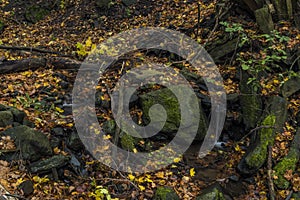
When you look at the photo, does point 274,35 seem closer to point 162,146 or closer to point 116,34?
point 162,146

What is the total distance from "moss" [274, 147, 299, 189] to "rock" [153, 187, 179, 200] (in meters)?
2.00

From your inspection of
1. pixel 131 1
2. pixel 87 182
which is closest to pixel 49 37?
pixel 131 1

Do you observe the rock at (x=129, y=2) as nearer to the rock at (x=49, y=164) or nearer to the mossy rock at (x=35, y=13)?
the mossy rock at (x=35, y=13)

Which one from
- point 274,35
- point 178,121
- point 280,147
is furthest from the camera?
point 274,35

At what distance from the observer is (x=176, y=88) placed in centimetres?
673

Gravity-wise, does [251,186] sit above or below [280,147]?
below

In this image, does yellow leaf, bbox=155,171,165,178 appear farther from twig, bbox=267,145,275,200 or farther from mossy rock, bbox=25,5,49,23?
mossy rock, bbox=25,5,49,23

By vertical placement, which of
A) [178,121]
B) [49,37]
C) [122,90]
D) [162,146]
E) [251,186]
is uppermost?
[49,37]

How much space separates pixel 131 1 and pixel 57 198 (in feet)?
30.3

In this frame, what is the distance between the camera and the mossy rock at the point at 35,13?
484 inches

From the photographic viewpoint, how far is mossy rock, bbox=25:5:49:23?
1228 cm

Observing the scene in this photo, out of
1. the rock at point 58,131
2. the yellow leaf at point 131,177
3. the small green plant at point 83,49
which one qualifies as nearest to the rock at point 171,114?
the yellow leaf at point 131,177

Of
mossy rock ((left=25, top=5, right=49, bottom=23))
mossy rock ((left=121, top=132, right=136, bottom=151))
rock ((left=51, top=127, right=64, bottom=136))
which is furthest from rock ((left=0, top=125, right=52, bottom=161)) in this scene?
mossy rock ((left=25, top=5, right=49, bottom=23))

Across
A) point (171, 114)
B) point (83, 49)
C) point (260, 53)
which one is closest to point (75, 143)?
point (171, 114)
